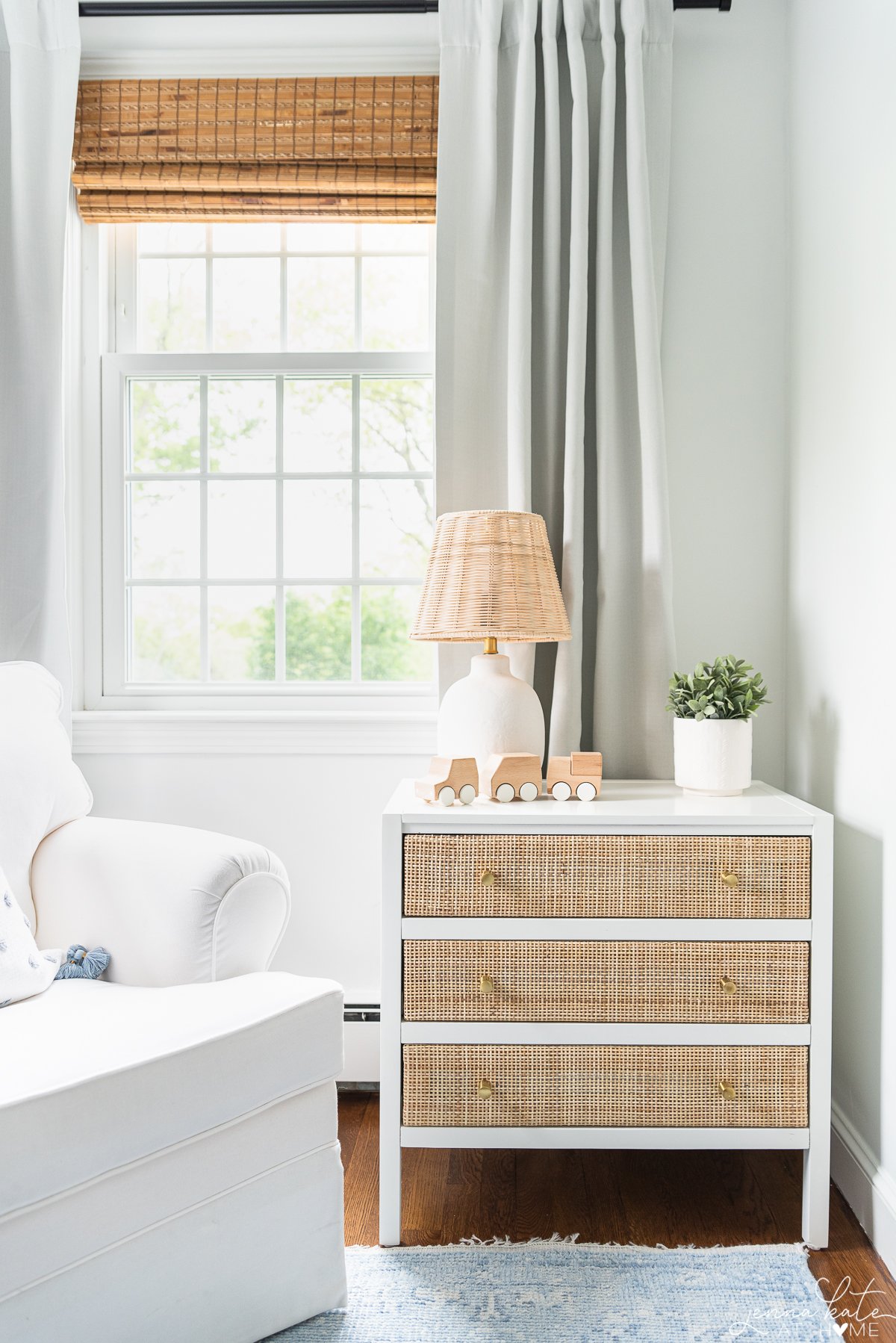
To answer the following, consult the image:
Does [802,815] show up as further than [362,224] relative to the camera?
No

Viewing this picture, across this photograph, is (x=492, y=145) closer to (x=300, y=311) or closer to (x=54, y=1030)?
(x=300, y=311)

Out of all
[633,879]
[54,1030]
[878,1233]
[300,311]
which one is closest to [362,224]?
[300,311]

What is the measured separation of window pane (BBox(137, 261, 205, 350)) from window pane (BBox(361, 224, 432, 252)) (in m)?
0.41

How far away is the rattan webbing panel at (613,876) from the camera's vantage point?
1.49 meters

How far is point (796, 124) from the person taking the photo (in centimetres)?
198

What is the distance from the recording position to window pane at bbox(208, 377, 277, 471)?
224 centimetres

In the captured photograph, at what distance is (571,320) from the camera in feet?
6.26

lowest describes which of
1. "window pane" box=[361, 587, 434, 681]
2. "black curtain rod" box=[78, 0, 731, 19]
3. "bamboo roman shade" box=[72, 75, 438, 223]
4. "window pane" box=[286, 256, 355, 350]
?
"window pane" box=[361, 587, 434, 681]

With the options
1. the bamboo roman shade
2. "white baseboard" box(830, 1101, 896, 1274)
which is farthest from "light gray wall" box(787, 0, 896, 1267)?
the bamboo roman shade

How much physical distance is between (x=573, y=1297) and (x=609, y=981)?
460 millimetres

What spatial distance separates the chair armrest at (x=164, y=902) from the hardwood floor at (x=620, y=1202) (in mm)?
557

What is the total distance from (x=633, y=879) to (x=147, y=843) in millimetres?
815

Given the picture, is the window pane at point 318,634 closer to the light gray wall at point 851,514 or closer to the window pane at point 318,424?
the window pane at point 318,424

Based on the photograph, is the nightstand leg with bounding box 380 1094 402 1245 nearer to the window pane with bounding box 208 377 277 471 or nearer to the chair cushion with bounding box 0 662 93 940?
the chair cushion with bounding box 0 662 93 940
